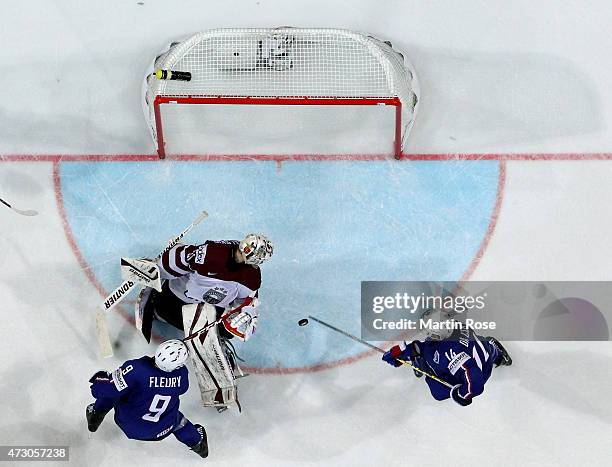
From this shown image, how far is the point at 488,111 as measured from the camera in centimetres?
652

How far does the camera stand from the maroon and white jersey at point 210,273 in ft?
18.4

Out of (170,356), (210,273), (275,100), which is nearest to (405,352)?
(210,273)

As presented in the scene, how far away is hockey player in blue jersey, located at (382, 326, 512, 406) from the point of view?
18.9 ft

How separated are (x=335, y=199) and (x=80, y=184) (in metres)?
1.78

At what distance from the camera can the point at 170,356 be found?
5449mm

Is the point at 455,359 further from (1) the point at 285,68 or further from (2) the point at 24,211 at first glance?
(2) the point at 24,211

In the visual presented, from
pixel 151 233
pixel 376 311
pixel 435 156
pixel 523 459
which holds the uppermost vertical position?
pixel 435 156

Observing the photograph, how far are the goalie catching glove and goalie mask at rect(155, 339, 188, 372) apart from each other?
1.27 feet

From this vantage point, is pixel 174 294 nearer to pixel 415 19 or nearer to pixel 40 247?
pixel 40 247

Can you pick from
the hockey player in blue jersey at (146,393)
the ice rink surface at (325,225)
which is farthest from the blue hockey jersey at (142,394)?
the ice rink surface at (325,225)

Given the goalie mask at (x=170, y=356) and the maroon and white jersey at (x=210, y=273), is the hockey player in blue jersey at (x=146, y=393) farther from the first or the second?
the maroon and white jersey at (x=210, y=273)

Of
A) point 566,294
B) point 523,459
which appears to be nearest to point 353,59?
point 566,294

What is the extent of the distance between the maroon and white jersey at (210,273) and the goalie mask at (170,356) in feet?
1.46

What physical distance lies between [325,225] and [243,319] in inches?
39.5
